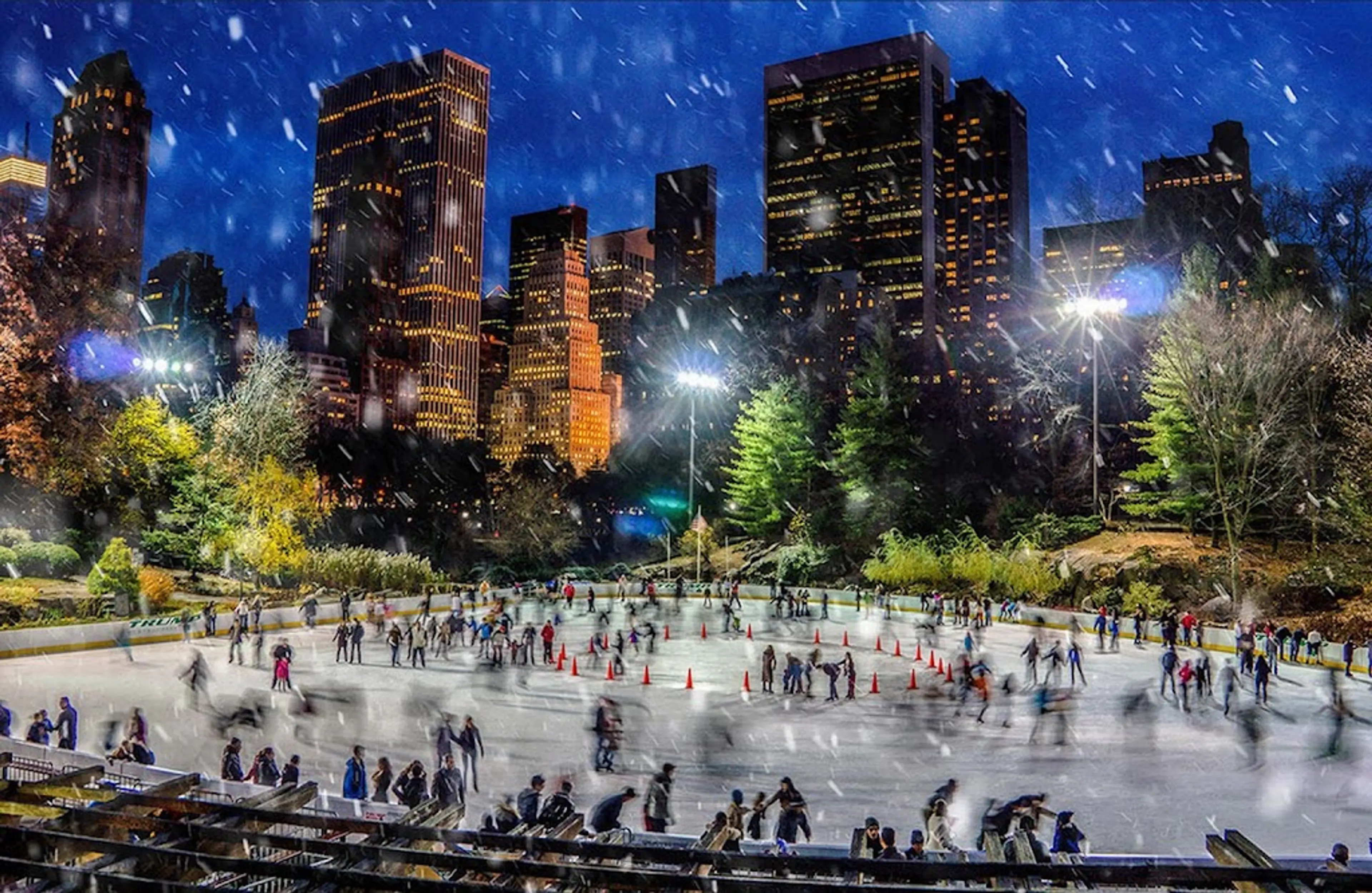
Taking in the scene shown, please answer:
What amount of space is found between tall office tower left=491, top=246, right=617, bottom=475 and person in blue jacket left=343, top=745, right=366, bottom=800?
159223 millimetres

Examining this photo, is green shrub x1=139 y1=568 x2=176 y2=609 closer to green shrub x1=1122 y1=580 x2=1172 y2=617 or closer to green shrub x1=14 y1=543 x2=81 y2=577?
green shrub x1=14 y1=543 x2=81 y2=577

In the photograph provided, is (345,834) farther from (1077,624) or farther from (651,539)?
(651,539)

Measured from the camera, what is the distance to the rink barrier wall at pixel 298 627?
26109mm

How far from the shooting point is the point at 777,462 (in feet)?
198

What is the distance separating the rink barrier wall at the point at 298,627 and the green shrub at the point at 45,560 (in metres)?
6.36

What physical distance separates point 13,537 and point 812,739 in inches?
1465

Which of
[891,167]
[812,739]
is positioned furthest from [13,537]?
[891,167]

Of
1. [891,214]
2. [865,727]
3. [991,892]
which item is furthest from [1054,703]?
[891,214]

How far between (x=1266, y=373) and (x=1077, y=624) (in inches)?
487

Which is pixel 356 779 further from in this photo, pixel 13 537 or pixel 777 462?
pixel 777 462

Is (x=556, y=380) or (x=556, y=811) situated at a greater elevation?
(x=556, y=380)

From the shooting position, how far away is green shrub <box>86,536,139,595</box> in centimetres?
3303

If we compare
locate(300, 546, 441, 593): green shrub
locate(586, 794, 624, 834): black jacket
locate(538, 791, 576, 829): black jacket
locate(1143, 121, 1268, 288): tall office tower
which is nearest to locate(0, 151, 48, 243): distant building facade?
locate(300, 546, 441, 593): green shrub

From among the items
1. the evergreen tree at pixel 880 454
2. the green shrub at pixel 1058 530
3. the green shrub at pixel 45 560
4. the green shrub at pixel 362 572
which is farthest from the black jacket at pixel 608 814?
the evergreen tree at pixel 880 454
